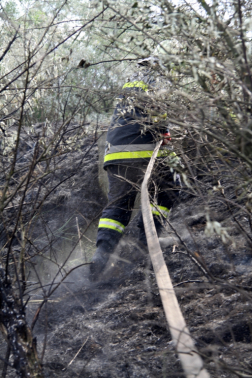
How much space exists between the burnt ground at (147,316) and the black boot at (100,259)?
0.08 m

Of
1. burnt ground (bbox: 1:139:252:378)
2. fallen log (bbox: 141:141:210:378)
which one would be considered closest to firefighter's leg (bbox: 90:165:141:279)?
burnt ground (bbox: 1:139:252:378)

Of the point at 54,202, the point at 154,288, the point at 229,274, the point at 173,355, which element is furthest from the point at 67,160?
the point at 173,355

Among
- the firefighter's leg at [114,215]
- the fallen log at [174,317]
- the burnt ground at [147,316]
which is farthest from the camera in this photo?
the firefighter's leg at [114,215]

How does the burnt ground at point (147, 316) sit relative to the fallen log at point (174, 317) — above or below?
below

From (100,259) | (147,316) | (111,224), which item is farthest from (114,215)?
(147,316)

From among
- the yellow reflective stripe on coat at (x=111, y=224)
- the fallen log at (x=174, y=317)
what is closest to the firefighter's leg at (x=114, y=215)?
the yellow reflective stripe on coat at (x=111, y=224)

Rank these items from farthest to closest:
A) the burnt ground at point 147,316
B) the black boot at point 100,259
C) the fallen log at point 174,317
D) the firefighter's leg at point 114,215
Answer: the firefighter's leg at point 114,215 < the black boot at point 100,259 < the burnt ground at point 147,316 < the fallen log at point 174,317

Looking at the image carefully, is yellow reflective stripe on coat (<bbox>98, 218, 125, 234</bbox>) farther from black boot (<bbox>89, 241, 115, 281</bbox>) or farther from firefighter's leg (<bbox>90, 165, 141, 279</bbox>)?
black boot (<bbox>89, 241, 115, 281</bbox>)

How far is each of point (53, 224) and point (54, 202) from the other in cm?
32

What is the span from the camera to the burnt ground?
1.71 meters

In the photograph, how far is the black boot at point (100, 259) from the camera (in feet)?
10.1

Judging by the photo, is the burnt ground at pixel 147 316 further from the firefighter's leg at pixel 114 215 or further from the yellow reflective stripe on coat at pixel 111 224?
the yellow reflective stripe on coat at pixel 111 224

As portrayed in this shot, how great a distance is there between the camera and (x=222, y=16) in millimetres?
1586

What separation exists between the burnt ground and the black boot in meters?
0.08
